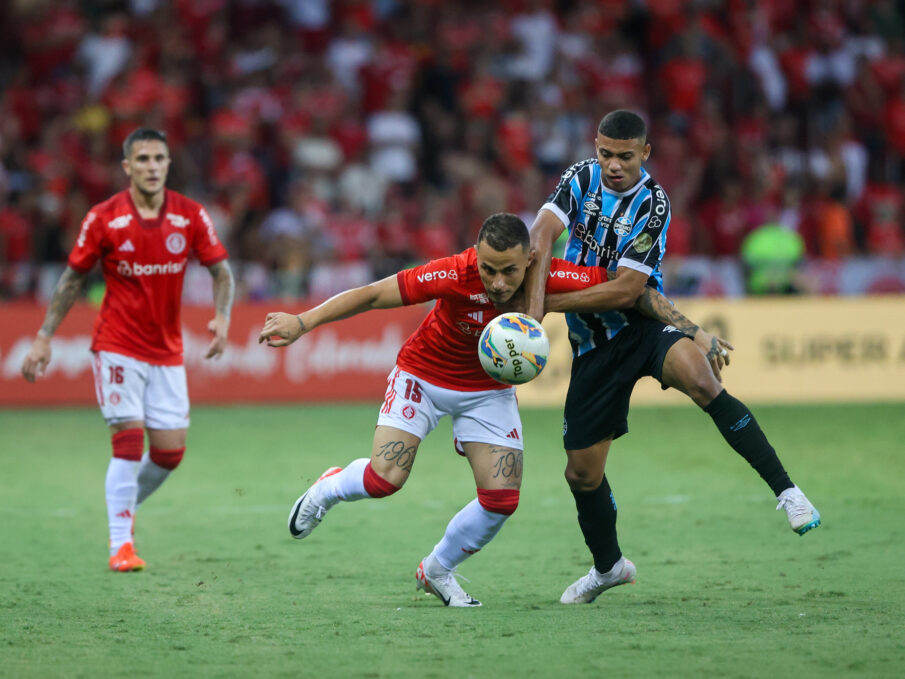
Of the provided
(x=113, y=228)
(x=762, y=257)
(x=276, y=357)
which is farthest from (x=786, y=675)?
(x=762, y=257)

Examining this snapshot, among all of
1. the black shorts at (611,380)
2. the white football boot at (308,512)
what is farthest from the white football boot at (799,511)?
the white football boot at (308,512)

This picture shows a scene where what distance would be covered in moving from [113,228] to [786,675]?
15.9 feet

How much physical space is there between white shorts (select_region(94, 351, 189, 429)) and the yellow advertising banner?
864 cm

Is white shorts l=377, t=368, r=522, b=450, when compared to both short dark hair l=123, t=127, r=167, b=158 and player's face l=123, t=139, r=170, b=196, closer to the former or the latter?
player's face l=123, t=139, r=170, b=196

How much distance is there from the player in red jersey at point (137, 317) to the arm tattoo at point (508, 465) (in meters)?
2.32

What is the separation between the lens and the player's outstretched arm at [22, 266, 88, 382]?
7.68 metres

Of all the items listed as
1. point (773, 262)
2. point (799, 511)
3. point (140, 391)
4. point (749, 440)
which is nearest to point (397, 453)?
point (749, 440)

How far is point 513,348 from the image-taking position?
583cm

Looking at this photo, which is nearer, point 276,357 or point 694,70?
point 276,357

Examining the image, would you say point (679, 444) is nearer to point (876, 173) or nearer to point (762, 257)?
point (762, 257)

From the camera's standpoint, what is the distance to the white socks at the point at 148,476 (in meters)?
7.96

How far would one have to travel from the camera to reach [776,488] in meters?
6.19

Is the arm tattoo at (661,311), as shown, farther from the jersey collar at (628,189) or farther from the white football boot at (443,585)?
the white football boot at (443,585)

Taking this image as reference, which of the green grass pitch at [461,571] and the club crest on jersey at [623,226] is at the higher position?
the club crest on jersey at [623,226]
